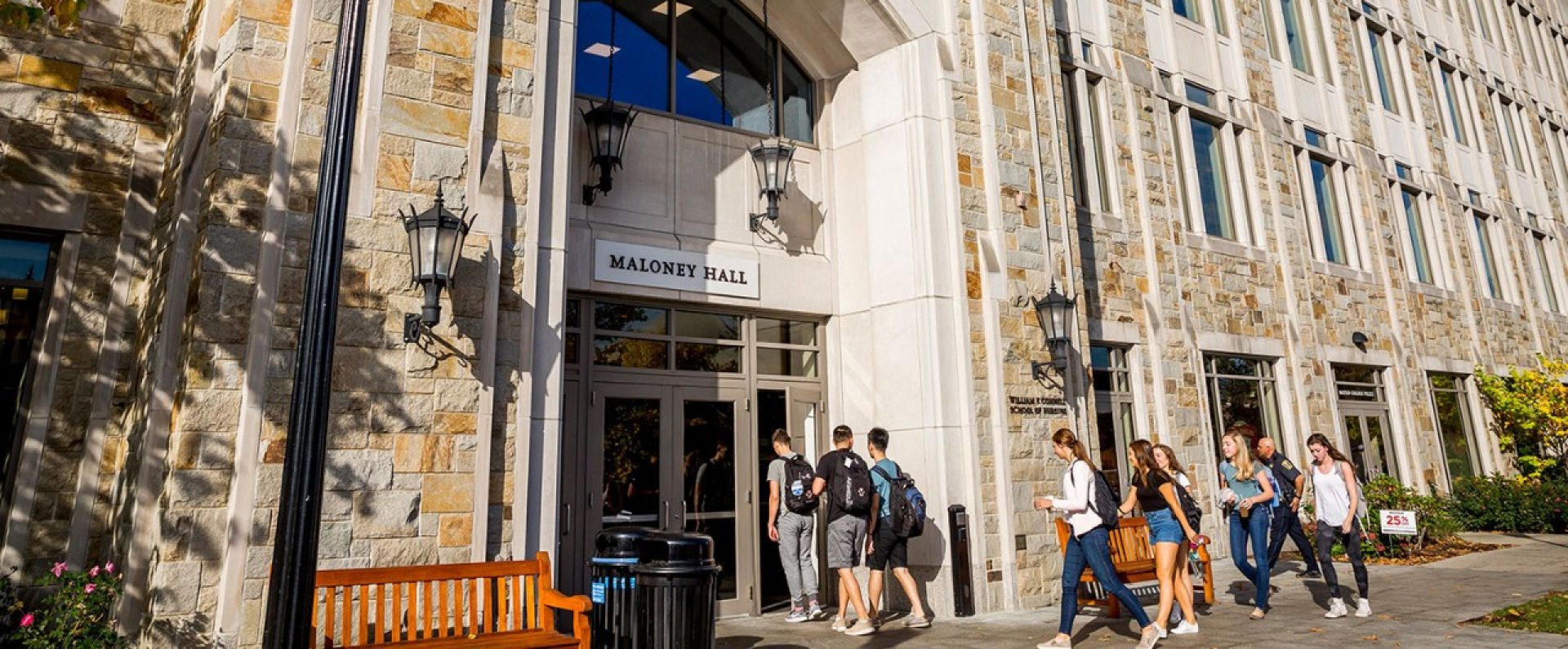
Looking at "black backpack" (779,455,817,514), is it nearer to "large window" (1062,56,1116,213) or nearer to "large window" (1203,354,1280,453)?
"large window" (1062,56,1116,213)

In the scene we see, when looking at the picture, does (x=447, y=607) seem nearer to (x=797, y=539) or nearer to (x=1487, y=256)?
(x=797, y=539)

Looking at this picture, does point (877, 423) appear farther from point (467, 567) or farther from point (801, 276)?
point (467, 567)

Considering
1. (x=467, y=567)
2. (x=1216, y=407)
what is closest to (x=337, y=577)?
(x=467, y=567)

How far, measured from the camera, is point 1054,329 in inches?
375

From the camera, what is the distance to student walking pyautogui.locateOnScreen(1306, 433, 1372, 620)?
25.3 feet

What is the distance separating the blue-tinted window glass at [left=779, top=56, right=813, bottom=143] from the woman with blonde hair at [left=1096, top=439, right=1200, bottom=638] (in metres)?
5.06

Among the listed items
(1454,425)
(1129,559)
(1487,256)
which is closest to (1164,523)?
(1129,559)

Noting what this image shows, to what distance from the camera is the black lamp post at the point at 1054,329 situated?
9531 mm

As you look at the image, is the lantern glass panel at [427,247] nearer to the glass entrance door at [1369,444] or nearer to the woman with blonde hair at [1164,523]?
the woman with blonde hair at [1164,523]

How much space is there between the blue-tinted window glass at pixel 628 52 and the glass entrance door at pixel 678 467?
2.88m

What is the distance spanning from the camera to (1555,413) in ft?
53.8

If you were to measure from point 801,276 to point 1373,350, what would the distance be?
36.1ft

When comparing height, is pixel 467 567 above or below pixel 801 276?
below

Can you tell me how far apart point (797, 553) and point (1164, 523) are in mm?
2998
